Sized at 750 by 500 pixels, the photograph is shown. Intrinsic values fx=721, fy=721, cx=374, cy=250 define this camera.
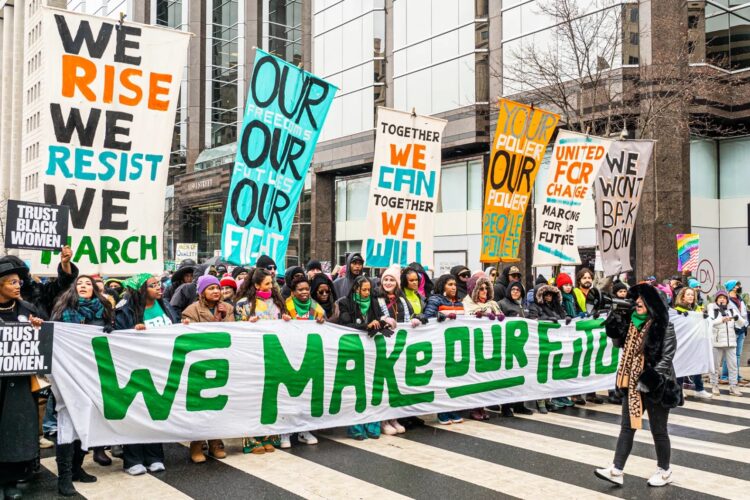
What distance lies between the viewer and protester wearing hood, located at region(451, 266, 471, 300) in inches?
395

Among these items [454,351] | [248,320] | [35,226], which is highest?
[35,226]

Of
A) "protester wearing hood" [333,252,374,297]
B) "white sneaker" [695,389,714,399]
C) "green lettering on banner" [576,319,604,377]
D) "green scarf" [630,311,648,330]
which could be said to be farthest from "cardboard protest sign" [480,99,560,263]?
"green scarf" [630,311,648,330]

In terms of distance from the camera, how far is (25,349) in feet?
17.8

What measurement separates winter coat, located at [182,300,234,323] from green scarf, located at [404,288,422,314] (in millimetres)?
2432

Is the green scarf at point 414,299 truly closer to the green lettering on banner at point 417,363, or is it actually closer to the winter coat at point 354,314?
the green lettering on banner at point 417,363

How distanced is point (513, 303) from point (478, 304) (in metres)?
0.67

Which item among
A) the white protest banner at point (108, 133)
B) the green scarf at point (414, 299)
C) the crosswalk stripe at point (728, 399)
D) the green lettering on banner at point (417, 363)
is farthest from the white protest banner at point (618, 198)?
the white protest banner at point (108, 133)

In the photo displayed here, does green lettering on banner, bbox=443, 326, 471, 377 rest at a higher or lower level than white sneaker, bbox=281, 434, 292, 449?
higher

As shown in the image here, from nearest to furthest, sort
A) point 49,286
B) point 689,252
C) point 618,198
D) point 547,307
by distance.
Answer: point 49,286, point 547,307, point 618,198, point 689,252

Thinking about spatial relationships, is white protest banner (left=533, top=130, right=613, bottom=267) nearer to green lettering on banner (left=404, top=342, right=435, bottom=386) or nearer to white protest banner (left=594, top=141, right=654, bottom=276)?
white protest banner (left=594, top=141, right=654, bottom=276)

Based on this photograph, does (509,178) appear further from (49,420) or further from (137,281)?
(49,420)

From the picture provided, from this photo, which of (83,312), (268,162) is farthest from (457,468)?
(268,162)

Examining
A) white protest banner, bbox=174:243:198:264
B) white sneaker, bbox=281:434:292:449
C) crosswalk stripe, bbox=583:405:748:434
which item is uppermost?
white protest banner, bbox=174:243:198:264

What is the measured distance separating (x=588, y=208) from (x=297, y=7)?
33.7 metres
